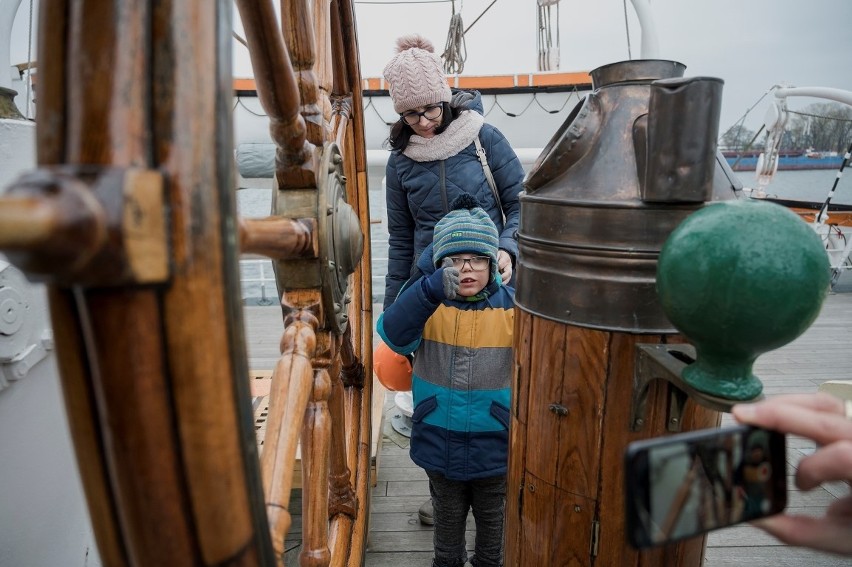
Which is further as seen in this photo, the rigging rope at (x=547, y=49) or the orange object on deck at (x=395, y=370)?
the rigging rope at (x=547, y=49)

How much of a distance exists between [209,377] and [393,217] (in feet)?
5.65

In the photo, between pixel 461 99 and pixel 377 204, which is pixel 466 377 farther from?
pixel 377 204

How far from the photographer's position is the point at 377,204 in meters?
24.1

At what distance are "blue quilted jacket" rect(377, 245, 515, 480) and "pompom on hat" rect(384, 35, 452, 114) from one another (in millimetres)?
561

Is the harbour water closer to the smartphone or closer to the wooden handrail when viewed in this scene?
the wooden handrail

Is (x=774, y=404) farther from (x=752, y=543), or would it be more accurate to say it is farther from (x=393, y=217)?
(x=752, y=543)

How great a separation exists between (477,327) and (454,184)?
56 centimetres

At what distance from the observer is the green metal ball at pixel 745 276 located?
23.0 inches

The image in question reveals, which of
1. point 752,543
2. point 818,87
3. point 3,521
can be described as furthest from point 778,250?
point 818,87

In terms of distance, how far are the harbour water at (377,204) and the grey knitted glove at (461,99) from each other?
782 mm

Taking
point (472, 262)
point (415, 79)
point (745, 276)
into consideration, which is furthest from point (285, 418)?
point (415, 79)

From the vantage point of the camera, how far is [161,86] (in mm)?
349

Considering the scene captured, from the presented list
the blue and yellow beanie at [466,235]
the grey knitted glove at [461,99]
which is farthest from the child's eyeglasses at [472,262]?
the grey knitted glove at [461,99]

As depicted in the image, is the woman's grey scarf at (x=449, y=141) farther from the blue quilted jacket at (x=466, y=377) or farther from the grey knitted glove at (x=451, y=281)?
the grey knitted glove at (x=451, y=281)
